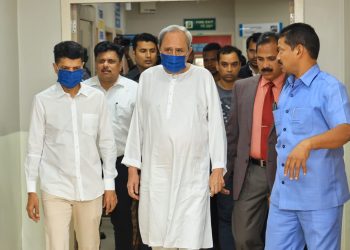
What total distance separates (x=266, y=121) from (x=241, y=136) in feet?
0.59

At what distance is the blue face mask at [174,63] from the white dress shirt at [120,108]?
0.81 m

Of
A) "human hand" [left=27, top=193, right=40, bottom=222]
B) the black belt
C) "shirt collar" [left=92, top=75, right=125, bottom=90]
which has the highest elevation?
"shirt collar" [left=92, top=75, right=125, bottom=90]

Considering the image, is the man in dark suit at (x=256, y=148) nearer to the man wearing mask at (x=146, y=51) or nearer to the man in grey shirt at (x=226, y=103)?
the man in grey shirt at (x=226, y=103)

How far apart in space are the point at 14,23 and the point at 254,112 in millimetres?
1924

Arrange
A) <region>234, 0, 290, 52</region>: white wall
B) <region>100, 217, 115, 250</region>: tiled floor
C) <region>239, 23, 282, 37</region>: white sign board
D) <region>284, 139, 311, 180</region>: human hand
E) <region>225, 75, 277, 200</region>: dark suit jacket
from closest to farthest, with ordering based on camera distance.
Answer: <region>284, 139, 311, 180</region>: human hand, <region>225, 75, 277, 200</region>: dark suit jacket, <region>100, 217, 115, 250</region>: tiled floor, <region>239, 23, 282, 37</region>: white sign board, <region>234, 0, 290, 52</region>: white wall

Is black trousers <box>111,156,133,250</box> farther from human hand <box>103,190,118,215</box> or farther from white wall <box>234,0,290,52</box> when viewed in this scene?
white wall <box>234,0,290,52</box>

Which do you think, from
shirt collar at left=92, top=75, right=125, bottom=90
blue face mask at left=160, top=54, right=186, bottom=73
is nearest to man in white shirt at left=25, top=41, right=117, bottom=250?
blue face mask at left=160, top=54, right=186, bottom=73

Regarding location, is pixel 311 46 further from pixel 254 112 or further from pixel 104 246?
pixel 104 246

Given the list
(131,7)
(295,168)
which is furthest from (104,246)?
(131,7)

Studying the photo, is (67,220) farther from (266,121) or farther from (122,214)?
(266,121)

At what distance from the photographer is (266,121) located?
3275 millimetres

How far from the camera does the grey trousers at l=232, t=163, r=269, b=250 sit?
10.8ft

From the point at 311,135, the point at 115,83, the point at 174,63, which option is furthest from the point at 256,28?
the point at 311,135

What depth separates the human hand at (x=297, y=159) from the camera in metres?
2.48
